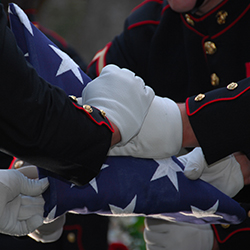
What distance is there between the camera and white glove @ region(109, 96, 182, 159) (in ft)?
2.30

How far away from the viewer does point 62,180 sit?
2.31ft

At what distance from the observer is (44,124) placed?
0.56 metres

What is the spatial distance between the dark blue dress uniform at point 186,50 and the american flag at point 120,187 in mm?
221

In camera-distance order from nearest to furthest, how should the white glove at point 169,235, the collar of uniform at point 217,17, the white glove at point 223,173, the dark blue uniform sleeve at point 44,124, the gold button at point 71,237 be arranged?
the dark blue uniform sleeve at point 44,124, the white glove at point 223,173, the white glove at point 169,235, the collar of uniform at point 217,17, the gold button at point 71,237

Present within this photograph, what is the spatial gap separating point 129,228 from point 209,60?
0.86 m

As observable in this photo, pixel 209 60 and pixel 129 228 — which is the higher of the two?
pixel 209 60

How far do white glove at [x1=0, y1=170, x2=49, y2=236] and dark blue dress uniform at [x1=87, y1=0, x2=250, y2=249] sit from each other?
475 millimetres

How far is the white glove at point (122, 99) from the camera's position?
0.66m

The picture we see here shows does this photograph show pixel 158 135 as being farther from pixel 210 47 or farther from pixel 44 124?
pixel 210 47

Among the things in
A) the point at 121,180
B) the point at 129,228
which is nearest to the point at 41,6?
the point at 129,228

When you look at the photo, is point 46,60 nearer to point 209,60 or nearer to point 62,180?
point 62,180

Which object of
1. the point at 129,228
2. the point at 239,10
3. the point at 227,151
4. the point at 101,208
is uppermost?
the point at 239,10

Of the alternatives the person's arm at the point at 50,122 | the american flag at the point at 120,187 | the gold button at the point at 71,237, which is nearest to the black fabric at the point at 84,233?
the gold button at the point at 71,237

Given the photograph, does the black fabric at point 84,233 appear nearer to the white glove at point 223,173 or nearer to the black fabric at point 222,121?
the white glove at point 223,173
